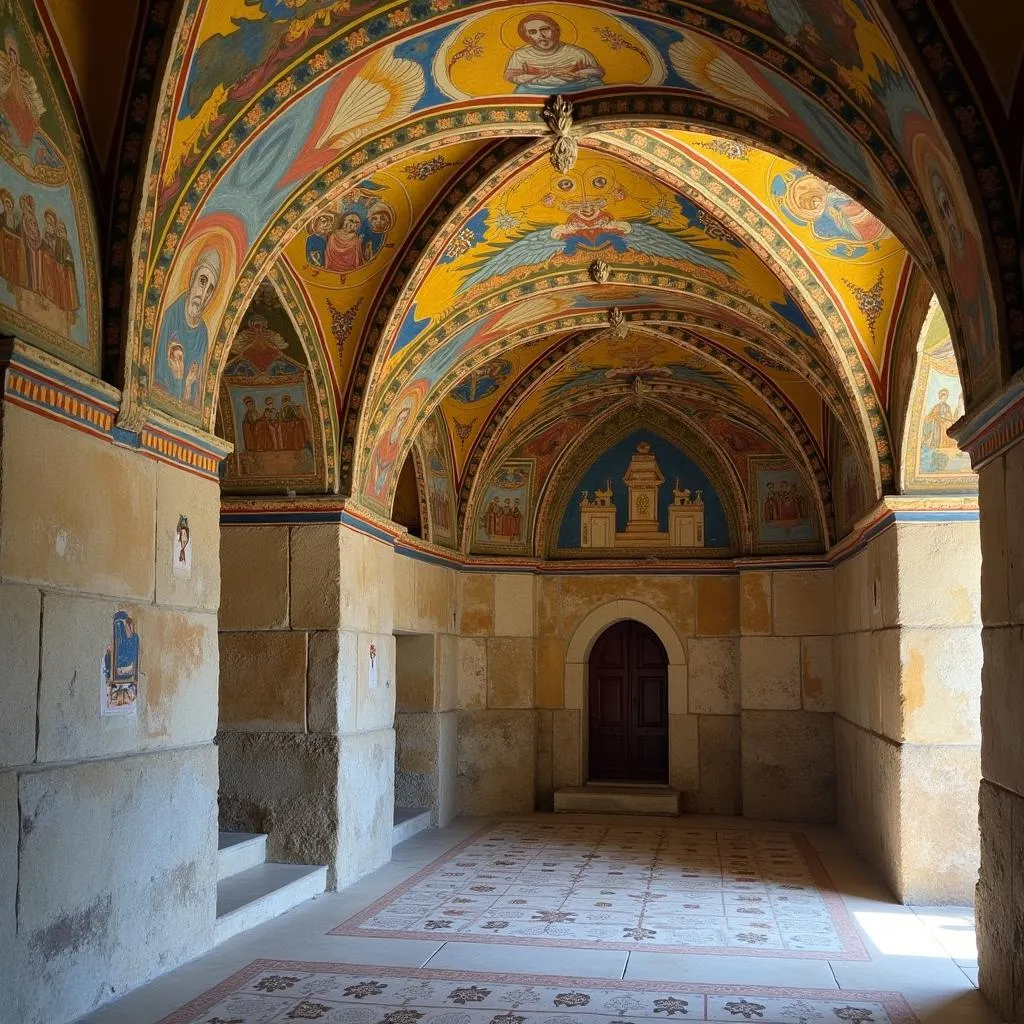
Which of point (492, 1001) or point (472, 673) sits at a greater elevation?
point (472, 673)

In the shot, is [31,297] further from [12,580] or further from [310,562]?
[310,562]

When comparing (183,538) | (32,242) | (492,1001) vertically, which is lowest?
(492,1001)

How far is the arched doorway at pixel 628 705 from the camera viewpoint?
15781 millimetres

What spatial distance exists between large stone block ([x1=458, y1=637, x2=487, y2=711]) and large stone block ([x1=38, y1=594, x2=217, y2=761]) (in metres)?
7.36

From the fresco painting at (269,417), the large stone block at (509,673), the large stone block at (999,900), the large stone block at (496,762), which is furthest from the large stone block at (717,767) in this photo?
the large stone block at (999,900)

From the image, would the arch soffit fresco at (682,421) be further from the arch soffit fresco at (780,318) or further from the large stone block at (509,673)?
the arch soffit fresco at (780,318)

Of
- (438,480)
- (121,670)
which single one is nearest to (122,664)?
(121,670)

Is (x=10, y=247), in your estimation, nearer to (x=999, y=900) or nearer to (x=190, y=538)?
(x=190, y=538)

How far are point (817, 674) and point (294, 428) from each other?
7453 millimetres

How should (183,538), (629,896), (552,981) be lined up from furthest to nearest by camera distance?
(629,896)
(183,538)
(552,981)

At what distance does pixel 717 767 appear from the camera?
14.8 metres

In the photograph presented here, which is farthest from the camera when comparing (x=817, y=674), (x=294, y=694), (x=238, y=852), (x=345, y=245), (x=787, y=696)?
(x=787, y=696)

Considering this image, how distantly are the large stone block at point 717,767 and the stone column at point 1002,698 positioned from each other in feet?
26.6

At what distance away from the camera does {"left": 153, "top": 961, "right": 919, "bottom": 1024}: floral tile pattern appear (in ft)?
19.6
